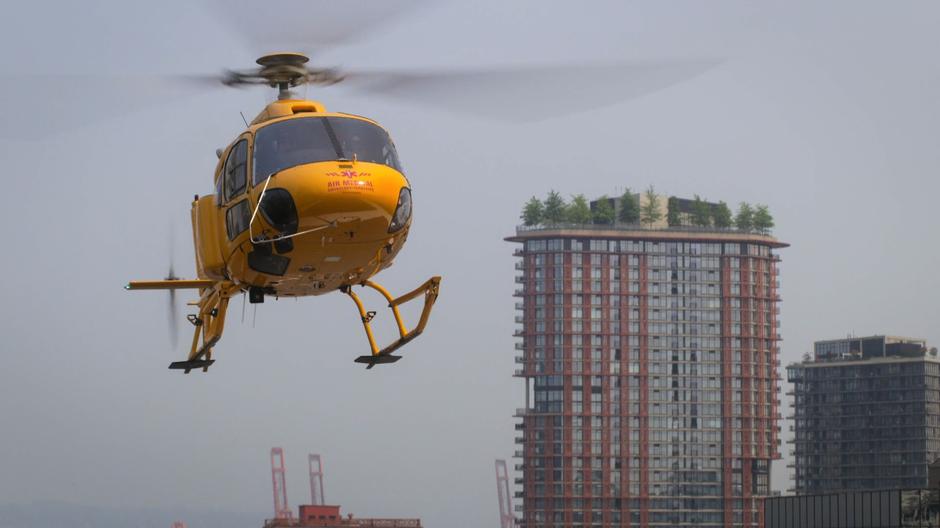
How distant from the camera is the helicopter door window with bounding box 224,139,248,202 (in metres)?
30.2

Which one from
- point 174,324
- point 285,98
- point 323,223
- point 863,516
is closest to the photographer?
point 323,223

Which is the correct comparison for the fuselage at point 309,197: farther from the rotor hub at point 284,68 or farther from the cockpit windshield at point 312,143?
the rotor hub at point 284,68

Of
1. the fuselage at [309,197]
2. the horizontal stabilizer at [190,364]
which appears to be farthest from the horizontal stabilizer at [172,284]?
the fuselage at [309,197]

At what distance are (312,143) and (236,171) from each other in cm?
185

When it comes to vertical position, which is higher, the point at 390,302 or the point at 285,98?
the point at 285,98

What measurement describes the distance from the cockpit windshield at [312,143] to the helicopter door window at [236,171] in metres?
0.44

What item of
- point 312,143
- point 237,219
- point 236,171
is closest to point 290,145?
point 312,143

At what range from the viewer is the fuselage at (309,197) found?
1142 inches

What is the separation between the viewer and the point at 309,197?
28812 mm

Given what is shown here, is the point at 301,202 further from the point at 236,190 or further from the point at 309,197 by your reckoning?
the point at 236,190

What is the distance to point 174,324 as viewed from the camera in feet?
129

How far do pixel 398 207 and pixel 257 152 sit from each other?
2.62 metres

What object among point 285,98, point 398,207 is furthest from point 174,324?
point 398,207

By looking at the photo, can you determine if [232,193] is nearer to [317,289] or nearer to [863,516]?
[317,289]
